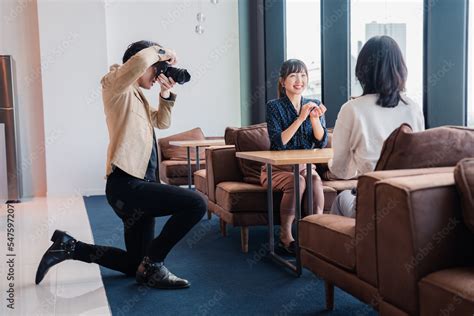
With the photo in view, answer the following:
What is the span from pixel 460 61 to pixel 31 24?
188 inches

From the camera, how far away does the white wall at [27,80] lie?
6172mm

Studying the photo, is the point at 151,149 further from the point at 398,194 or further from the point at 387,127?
the point at 398,194

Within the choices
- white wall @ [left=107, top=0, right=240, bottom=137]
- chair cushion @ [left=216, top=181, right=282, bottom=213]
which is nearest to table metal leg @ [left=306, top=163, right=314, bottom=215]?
chair cushion @ [left=216, top=181, right=282, bottom=213]

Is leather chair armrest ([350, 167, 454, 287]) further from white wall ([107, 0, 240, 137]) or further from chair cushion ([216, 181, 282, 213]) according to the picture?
white wall ([107, 0, 240, 137])

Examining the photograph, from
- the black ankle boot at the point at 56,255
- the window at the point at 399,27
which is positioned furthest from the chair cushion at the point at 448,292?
the window at the point at 399,27

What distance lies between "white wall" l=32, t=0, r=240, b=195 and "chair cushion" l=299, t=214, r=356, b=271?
4606mm

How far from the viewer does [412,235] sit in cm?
145

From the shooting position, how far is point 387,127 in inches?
85.7

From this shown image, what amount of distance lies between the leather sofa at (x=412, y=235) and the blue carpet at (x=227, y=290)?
49 cm

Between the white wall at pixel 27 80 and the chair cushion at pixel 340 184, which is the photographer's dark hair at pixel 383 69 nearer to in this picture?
the chair cushion at pixel 340 184

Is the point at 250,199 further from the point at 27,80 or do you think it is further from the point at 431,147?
the point at 27,80

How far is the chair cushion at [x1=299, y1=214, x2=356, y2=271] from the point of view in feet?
6.11

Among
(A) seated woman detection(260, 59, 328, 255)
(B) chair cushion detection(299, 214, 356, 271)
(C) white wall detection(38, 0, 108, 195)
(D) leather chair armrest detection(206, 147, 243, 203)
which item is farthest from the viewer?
(C) white wall detection(38, 0, 108, 195)

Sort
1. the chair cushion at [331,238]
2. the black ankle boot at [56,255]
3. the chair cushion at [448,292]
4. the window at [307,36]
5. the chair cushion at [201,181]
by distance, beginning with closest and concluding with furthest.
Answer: the chair cushion at [448,292] → the chair cushion at [331,238] → the black ankle boot at [56,255] → the chair cushion at [201,181] → the window at [307,36]
